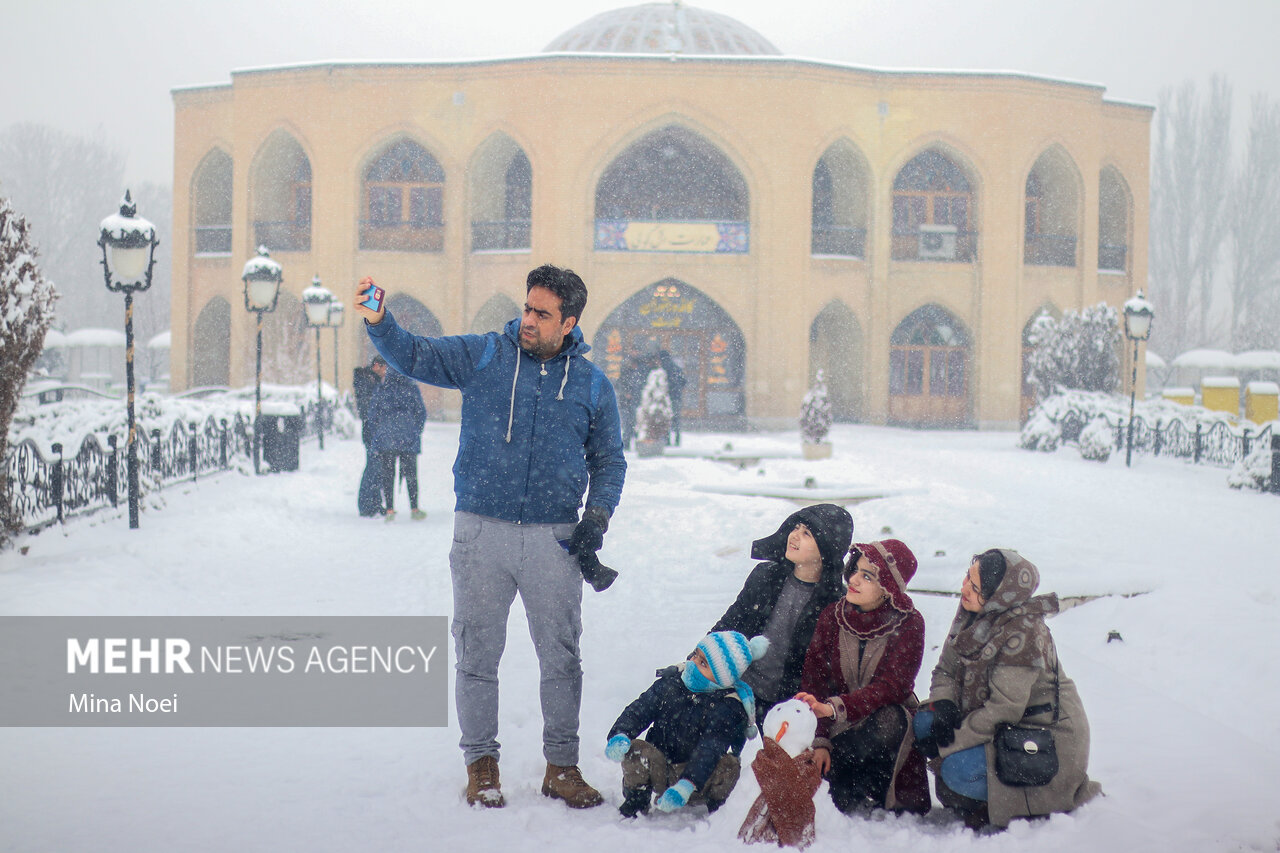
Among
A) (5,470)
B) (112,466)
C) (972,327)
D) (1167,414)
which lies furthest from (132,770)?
(972,327)

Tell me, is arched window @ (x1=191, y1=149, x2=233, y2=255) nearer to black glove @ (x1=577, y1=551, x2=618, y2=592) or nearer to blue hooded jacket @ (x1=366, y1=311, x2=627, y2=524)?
blue hooded jacket @ (x1=366, y1=311, x2=627, y2=524)

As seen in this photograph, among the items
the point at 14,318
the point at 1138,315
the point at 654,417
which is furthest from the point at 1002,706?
the point at 1138,315

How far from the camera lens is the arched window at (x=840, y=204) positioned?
78.9 ft

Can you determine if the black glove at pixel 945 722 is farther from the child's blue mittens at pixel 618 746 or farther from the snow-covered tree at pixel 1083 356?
the snow-covered tree at pixel 1083 356

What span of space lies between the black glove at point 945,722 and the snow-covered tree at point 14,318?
5.87 meters

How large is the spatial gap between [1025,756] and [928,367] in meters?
22.3

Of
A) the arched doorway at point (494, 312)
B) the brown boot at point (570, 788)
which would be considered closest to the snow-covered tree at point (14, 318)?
the brown boot at point (570, 788)

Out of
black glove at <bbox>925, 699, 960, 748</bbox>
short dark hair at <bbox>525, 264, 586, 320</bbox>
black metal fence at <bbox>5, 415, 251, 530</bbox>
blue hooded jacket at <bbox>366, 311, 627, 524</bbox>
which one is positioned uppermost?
→ short dark hair at <bbox>525, 264, 586, 320</bbox>

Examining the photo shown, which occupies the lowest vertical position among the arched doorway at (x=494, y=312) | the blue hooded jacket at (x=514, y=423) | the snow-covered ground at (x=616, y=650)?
the snow-covered ground at (x=616, y=650)

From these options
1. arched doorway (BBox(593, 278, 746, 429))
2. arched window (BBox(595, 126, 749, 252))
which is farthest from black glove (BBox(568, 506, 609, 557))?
arched window (BBox(595, 126, 749, 252))

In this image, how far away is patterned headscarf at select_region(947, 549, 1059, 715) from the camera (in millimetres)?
3137

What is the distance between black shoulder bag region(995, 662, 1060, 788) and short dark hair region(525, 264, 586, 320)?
1.74 m

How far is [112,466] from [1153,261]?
1599 inches

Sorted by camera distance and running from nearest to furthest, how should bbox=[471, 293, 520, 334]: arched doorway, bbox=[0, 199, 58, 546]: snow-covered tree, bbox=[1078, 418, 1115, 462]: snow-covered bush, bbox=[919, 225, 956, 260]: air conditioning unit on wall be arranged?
bbox=[0, 199, 58, 546]: snow-covered tree → bbox=[1078, 418, 1115, 462]: snow-covered bush → bbox=[471, 293, 520, 334]: arched doorway → bbox=[919, 225, 956, 260]: air conditioning unit on wall
